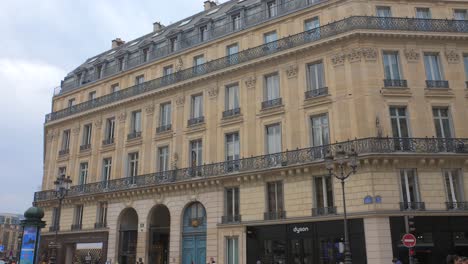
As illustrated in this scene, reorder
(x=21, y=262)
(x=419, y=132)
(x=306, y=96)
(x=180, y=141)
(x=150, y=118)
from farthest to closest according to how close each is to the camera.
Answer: (x=150, y=118) → (x=180, y=141) → (x=306, y=96) → (x=419, y=132) → (x=21, y=262)

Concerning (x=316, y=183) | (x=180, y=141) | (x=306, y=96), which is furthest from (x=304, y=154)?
(x=180, y=141)

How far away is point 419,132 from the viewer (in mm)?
19906

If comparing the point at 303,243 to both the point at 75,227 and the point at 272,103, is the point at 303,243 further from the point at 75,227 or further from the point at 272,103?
the point at 75,227

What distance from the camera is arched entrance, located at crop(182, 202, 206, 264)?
23.5m

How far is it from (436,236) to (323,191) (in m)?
5.04

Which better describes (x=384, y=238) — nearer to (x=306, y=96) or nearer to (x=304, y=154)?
(x=304, y=154)

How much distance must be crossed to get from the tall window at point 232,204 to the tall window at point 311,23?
31.1 feet

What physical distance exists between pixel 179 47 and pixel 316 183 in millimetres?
13657

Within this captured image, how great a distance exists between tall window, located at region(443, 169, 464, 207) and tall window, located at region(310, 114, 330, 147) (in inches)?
214

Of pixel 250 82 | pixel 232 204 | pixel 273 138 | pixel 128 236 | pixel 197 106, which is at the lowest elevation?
pixel 128 236

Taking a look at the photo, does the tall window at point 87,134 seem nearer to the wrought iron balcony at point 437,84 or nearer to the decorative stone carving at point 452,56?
the wrought iron balcony at point 437,84

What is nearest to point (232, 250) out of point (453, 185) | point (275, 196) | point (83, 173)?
point (275, 196)

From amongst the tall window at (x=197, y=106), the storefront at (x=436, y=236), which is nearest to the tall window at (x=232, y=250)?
the tall window at (x=197, y=106)

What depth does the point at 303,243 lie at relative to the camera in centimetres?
2023
